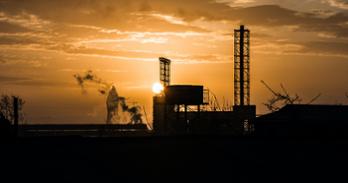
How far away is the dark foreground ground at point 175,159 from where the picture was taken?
102 feet

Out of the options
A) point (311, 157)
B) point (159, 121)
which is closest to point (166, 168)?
point (311, 157)

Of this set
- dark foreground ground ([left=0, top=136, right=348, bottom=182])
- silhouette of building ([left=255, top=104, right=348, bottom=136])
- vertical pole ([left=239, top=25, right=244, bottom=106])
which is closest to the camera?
dark foreground ground ([left=0, top=136, right=348, bottom=182])

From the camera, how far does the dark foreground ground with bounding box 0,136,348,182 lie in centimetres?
3098

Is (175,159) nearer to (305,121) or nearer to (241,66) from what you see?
(305,121)

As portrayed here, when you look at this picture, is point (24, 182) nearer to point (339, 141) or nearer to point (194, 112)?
point (339, 141)

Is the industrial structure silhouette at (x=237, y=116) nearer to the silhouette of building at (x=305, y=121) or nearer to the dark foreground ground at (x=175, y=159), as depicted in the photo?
the silhouette of building at (x=305, y=121)

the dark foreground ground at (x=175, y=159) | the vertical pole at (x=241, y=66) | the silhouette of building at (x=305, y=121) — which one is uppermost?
the vertical pole at (x=241, y=66)

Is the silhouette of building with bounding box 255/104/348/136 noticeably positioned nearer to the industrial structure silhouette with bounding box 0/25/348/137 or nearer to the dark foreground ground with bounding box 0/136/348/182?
the industrial structure silhouette with bounding box 0/25/348/137

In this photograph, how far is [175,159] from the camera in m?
32.9

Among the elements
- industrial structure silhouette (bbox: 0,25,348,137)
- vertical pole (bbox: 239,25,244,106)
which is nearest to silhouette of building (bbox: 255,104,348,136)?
industrial structure silhouette (bbox: 0,25,348,137)

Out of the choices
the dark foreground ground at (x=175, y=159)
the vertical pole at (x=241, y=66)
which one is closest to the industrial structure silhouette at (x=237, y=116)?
the vertical pole at (x=241, y=66)

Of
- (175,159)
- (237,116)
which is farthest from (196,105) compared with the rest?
(175,159)

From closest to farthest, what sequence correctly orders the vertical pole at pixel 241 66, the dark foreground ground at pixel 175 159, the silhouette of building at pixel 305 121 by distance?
the dark foreground ground at pixel 175 159
the silhouette of building at pixel 305 121
the vertical pole at pixel 241 66

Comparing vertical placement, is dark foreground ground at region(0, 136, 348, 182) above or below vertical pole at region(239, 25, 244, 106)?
below
